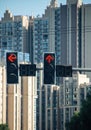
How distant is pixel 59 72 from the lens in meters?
23.3

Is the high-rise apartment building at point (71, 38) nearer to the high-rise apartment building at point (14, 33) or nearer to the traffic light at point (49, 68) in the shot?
the high-rise apartment building at point (14, 33)

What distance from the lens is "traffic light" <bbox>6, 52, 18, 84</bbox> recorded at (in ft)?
74.1

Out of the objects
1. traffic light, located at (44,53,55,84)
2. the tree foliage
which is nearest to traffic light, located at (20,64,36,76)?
traffic light, located at (44,53,55,84)

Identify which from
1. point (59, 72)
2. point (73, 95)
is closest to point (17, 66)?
point (59, 72)

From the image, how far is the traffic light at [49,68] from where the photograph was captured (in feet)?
74.2

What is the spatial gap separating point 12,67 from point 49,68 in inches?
46.4

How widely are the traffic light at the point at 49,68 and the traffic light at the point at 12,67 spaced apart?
0.93m

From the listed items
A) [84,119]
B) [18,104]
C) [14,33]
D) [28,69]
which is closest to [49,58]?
[28,69]

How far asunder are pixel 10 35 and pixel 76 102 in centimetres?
2596

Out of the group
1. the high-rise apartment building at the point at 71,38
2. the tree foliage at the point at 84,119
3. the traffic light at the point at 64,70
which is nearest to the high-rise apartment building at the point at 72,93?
the high-rise apartment building at the point at 71,38

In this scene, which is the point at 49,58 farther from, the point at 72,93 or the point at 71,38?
the point at 71,38

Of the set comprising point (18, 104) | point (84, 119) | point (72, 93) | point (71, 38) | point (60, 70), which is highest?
point (71, 38)

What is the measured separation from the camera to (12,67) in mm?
22719

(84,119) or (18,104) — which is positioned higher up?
(84,119)
